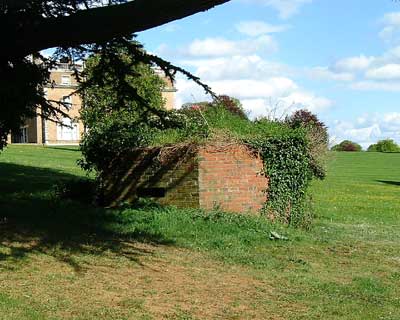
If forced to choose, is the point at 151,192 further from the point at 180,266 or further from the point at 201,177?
the point at 180,266

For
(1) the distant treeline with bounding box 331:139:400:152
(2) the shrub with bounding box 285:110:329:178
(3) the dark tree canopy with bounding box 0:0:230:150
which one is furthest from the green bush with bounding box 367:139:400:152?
(3) the dark tree canopy with bounding box 0:0:230:150

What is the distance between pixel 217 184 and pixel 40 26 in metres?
5.84

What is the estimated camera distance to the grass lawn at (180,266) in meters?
6.33

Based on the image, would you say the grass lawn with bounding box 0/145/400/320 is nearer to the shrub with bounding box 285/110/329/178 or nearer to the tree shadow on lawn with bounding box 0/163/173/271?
the tree shadow on lawn with bounding box 0/163/173/271

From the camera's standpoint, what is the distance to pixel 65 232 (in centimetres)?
957

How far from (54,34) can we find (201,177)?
5613 millimetres

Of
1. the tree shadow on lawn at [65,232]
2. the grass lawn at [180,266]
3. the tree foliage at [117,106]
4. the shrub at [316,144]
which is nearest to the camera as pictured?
the grass lawn at [180,266]

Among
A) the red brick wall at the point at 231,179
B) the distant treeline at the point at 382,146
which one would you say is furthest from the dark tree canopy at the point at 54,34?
the distant treeline at the point at 382,146

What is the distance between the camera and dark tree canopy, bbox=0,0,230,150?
6.54 metres

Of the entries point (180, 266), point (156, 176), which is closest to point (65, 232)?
point (180, 266)

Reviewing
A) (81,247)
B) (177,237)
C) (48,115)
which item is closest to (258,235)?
(177,237)

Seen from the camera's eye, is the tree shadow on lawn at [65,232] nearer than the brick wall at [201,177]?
Yes

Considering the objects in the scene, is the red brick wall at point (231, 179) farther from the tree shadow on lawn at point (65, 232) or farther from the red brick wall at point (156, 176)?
the tree shadow on lawn at point (65, 232)

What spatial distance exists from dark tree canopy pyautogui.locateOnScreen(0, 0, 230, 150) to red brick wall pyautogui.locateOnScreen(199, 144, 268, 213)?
3.28 metres
